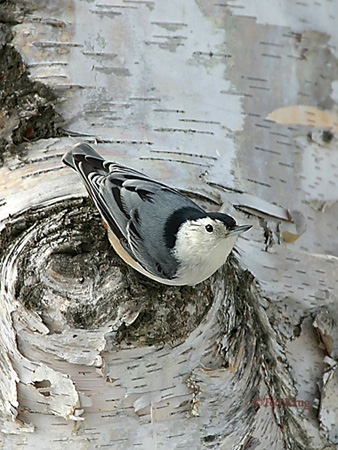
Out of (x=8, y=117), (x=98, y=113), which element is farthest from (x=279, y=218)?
(x=8, y=117)

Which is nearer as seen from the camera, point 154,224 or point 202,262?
point 202,262

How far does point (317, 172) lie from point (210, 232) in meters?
0.34

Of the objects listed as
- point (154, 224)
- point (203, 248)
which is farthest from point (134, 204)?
point (203, 248)

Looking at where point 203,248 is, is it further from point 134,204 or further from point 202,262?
point 134,204

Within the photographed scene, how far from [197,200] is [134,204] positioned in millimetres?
131

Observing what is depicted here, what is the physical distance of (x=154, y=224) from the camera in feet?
3.89

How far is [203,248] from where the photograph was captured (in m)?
1.11

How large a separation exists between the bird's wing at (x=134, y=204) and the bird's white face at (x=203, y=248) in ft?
0.11

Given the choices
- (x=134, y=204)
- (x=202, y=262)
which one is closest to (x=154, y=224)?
(x=134, y=204)

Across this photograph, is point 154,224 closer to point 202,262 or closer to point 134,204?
point 134,204

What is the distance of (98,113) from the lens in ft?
3.76

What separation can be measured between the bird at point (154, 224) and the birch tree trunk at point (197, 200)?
3 centimetres

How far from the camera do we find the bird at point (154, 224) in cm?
107

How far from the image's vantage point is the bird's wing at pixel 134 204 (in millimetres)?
1083
